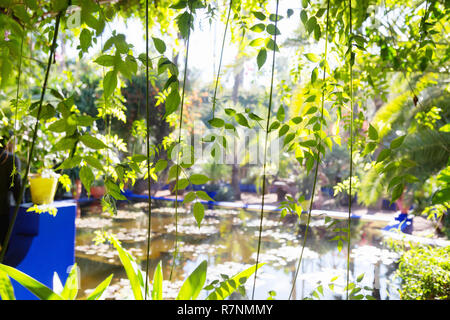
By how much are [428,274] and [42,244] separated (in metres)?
2.19

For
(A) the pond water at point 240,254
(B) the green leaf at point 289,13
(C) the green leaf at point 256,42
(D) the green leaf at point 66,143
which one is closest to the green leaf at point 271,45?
(C) the green leaf at point 256,42

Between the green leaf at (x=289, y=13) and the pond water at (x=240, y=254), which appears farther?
the pond water at (x=240, y=254)

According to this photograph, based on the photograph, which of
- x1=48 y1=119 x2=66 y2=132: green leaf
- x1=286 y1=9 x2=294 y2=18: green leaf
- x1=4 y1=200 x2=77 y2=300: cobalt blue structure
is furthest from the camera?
x1=4 y1=200 x2=77 y2=300: cobalt blue structure

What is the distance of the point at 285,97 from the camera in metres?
1.42

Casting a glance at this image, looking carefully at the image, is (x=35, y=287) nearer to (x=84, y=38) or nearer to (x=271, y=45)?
(x=84, y=38)

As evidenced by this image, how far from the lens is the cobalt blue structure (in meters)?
2.16

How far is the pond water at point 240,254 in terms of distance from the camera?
3.02 metres

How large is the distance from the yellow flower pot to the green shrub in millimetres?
2088

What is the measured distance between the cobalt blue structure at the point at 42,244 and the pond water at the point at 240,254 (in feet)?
1.64

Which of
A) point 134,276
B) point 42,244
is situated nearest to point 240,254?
point 42,244

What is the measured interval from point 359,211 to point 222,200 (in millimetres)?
3072

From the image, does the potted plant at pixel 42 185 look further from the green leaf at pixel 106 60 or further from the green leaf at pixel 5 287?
the green leaf at pixel 106 60

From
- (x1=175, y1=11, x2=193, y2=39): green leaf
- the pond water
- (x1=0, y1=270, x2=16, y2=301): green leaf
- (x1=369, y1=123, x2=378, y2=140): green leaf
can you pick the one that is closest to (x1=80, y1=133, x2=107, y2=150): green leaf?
(x1=175, y1=11, x2=193, y2=39): green leaf

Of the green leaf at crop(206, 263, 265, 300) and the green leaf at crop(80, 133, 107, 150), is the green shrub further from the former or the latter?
the green leaf at crop(80, 133, 107, 150)
